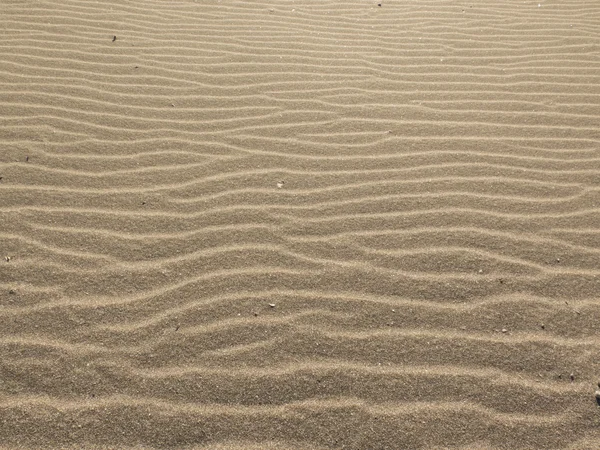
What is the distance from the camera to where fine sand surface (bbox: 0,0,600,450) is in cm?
214

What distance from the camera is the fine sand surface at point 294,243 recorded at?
214 cm

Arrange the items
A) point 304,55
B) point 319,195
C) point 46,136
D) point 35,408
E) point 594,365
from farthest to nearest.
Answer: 1. point 304,55
2. point 46,136
3. point 319,195
4. point 594,365
5. point 35,408

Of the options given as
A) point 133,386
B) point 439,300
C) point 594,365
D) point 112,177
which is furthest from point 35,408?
point 594,365

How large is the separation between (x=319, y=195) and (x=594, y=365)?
5.31 feet

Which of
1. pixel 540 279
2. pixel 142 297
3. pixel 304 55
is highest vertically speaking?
pixel 304 55

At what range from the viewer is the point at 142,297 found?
8.36ft

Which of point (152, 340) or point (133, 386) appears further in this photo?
Result: point (152, 340)

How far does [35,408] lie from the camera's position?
210 cm

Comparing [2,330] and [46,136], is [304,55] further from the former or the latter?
[2,330]

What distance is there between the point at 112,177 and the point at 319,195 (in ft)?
4.02

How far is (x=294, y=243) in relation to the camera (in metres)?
2.88

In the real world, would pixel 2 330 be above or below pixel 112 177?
below

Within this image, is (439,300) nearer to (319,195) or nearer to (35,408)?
(319,195)

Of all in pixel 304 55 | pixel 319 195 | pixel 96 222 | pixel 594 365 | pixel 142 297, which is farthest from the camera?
pixel 304 55
